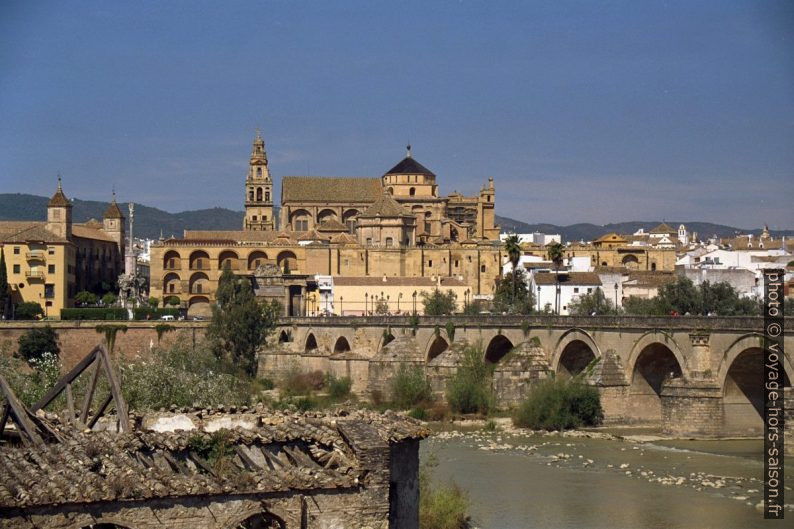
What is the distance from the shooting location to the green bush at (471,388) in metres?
49.1

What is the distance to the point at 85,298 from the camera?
8144cm

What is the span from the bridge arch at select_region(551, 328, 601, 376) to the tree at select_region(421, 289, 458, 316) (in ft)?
78.1

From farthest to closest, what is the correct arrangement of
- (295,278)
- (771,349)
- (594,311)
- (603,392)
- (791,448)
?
(295,278) → (594,311) → (603,392) → (771,349) → (791,448)

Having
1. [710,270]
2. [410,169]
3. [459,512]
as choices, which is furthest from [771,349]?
[410,169]

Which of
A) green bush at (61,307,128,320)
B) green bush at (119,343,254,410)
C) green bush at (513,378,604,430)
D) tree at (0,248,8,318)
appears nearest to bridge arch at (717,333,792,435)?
green bush at (513,378,604,430)

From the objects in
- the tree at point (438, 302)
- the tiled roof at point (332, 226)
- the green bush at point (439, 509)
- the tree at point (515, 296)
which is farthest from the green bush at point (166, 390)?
the tiled roof at point (332, 226)

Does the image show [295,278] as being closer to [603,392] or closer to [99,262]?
[99,262]

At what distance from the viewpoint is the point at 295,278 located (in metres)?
84.8

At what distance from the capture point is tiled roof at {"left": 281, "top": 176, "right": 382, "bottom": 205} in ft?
355

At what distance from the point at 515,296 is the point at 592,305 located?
6.54 m

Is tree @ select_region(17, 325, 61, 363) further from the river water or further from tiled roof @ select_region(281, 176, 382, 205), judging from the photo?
tiled roof @ select_region(281, 176, 382, 205)

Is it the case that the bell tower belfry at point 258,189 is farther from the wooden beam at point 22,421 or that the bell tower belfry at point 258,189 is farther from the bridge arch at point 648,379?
the wooden beam at point 22,421

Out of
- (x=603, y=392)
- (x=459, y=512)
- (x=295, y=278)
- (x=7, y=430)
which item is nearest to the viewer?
(x=7, y=430)

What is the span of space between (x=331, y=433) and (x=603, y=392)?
2814cm
